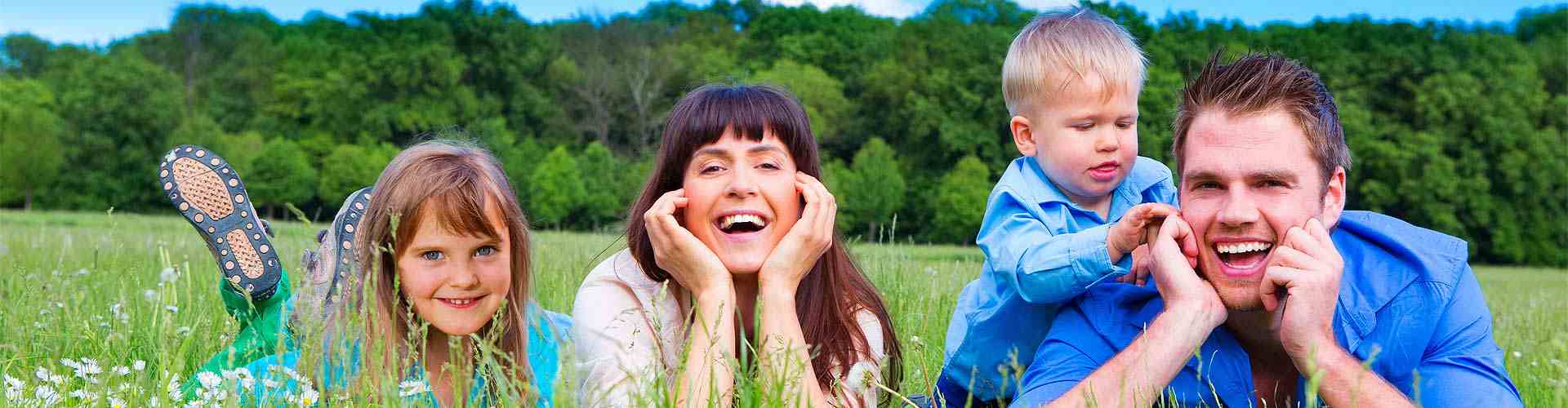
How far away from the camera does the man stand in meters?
2.72

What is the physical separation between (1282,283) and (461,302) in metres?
2.38

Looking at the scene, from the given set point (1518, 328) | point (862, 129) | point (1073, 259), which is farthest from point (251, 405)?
point (862, 129)

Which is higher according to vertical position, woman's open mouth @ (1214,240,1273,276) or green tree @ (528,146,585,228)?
woman's open mouth @ (1214,240,1273,276)

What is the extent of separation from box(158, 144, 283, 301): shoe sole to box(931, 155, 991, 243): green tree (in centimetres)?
4031

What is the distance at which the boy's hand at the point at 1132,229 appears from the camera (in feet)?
9.84

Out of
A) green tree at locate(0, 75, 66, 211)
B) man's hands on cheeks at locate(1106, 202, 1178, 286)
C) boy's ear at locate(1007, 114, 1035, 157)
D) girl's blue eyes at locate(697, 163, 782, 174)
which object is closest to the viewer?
man's hands on cheeks at locate(1106, 202, 1178, 286)

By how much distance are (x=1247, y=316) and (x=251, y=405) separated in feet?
8.59

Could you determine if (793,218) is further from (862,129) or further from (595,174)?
(862,129)

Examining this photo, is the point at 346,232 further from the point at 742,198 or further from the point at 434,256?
the point at 742,198

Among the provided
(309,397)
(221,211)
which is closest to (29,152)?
(221,211)

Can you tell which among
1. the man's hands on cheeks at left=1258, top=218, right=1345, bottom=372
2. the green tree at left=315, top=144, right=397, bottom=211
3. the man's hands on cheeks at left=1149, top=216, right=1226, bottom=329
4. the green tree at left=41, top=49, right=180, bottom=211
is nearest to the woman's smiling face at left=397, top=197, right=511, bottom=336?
the man's hands on cheeks at left=1149, top=216, right=1226, bottom=329

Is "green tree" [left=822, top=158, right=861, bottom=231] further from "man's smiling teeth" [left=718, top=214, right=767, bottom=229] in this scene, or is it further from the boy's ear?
"man's smiling teeth" [left=718, top=214, right=767, bottom=229]

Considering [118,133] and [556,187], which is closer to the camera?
[556,187]

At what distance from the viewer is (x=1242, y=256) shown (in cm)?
293
